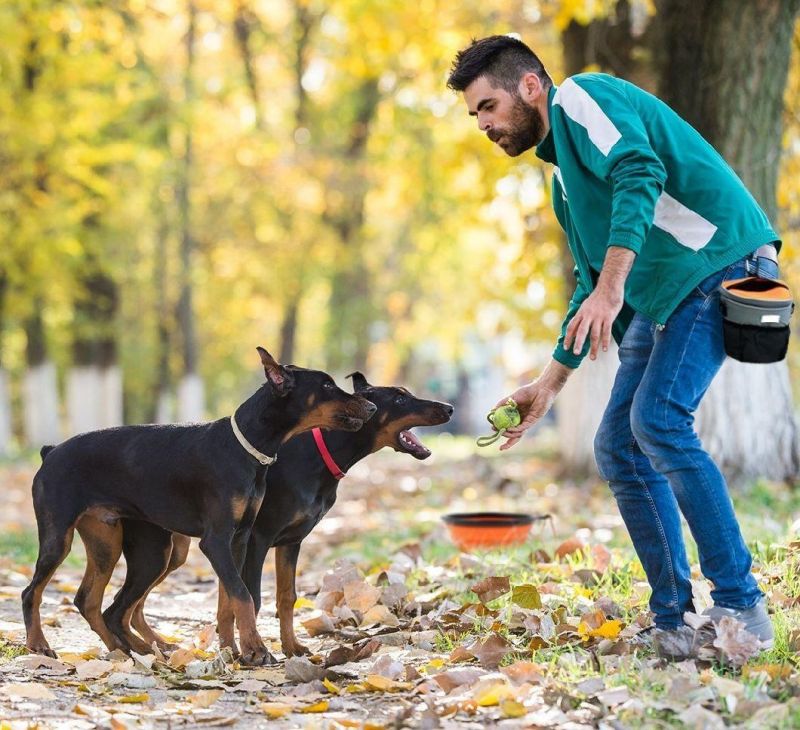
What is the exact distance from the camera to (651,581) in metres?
4.51

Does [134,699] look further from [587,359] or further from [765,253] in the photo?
[587,359]

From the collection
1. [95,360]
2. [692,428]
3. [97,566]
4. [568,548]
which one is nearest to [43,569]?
[97,566]

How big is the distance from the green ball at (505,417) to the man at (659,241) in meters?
0.66

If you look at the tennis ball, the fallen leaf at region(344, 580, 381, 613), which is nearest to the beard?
the tennis ball

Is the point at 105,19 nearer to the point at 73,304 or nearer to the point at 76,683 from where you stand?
the point at 73,304

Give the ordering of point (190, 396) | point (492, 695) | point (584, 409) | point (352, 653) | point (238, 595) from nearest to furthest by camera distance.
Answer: point (492, 695), point (352, 653), point (238, 595), point (584, 409), point (190, 396)

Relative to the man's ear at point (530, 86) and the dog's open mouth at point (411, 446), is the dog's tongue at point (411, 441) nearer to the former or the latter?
the dog's open mouth at point (411, 446)

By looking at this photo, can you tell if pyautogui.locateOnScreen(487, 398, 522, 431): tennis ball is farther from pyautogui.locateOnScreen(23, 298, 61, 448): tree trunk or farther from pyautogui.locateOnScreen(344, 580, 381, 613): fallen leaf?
pyautogui.locateOnScreen(23, 298, 61, 448): tree trunk

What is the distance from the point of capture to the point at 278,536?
16.9 feet

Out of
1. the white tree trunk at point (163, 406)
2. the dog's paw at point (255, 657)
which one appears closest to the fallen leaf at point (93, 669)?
the dog's paw at point (255, 657)

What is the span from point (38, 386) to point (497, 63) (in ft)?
62.4

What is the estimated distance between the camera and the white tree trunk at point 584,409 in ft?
38.0

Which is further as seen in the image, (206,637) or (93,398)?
(93,398)

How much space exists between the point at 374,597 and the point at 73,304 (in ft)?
58.8
